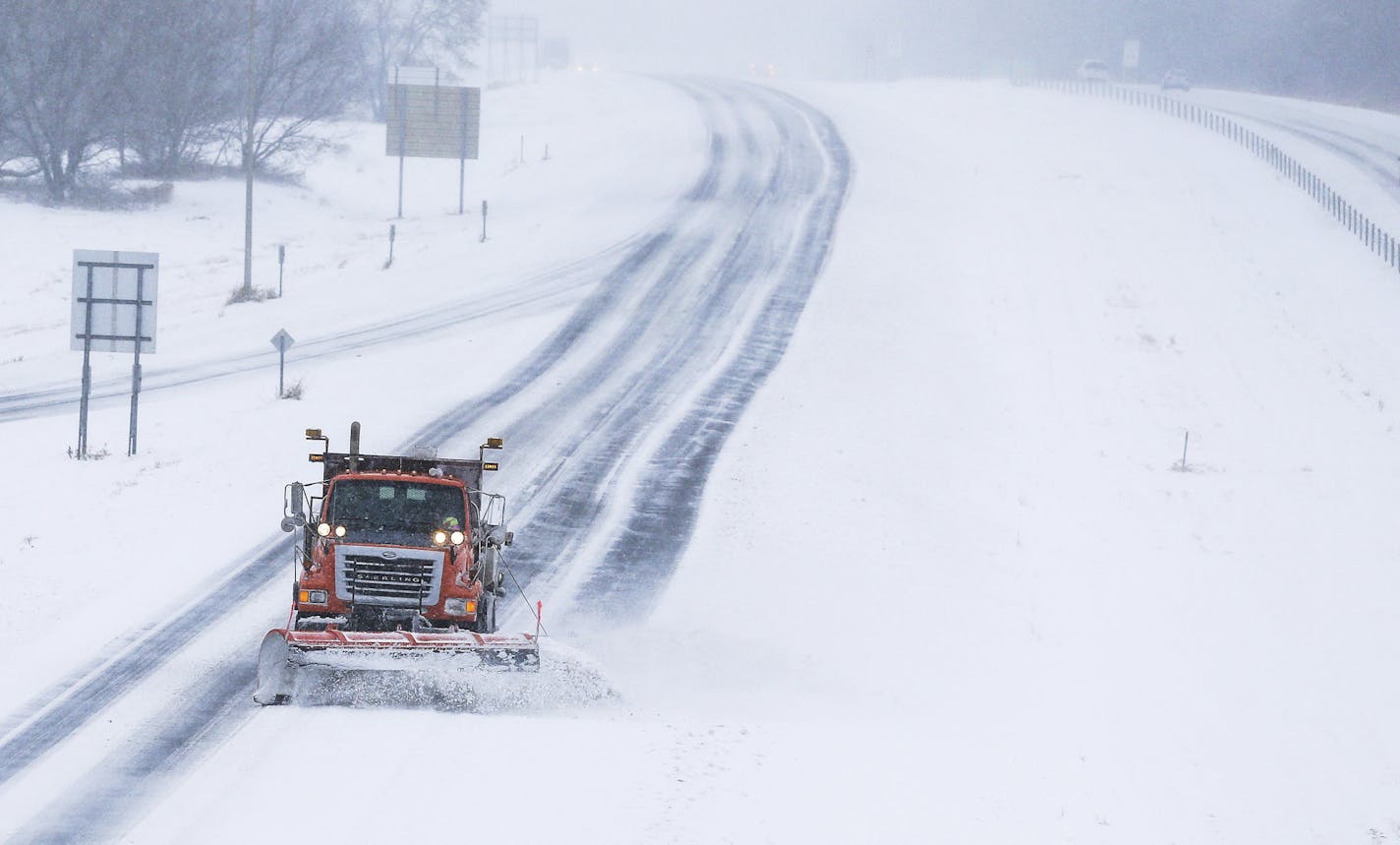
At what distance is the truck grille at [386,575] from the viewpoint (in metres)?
15.0

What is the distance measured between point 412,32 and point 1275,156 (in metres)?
53.5

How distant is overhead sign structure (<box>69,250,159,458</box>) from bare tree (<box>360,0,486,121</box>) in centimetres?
6744

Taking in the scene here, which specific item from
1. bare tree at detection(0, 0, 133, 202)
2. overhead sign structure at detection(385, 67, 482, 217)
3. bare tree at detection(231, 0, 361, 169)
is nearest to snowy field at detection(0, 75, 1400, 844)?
bare tree at detection(0, 0, 133, 202)

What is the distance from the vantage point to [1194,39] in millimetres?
135125

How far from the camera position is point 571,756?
44.9 feet

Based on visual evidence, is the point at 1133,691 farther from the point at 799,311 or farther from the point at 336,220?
the point at 336,220

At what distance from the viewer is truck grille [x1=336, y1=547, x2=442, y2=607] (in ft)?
49.1

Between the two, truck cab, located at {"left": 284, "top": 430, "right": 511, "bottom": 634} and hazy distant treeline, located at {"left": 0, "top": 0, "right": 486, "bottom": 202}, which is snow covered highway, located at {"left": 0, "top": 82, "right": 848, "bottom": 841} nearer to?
truck cab, located at {"left": 284, "top": 430, "right": 511, "bottom": 634}

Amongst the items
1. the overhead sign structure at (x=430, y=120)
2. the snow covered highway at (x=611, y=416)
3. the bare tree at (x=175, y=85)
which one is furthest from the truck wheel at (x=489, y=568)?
the bare tree at (x=175, y=85)

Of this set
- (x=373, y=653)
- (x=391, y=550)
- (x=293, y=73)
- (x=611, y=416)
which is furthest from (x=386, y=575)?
(x=293, y=73)

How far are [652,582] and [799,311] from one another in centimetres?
1827

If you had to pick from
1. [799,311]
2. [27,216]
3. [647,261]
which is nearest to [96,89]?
[27,216]

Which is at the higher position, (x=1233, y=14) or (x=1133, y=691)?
(x=1233, y=14)

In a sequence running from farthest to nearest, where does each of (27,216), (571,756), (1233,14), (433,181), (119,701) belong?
(1233,14) → (433,181) → (27,216) → (119,701) → (571,756)
